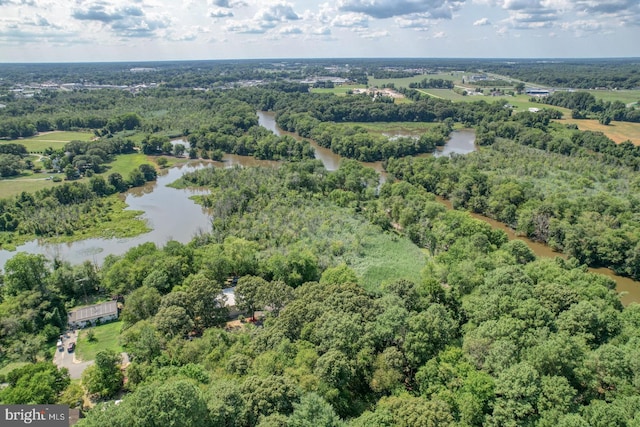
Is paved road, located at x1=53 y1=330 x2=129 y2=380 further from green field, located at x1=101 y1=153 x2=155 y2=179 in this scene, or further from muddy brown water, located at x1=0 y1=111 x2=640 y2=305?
green field, located at x1=101 y1=153 x2=155 y2=179

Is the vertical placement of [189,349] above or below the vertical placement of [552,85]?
below

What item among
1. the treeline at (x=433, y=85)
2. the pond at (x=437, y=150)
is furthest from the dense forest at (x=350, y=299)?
the treeline at (x=433, y=85)

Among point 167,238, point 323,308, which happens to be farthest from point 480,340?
point 167,238

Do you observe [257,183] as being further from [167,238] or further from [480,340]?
[480,340]

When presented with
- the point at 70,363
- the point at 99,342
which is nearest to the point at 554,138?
the point at 99,342

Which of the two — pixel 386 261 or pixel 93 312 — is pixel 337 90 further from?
pixel 93 312

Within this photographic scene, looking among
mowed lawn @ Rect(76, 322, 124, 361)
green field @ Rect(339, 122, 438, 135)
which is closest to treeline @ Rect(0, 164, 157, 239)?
mowed lawn @ Rect(76, 322, 124, 361)

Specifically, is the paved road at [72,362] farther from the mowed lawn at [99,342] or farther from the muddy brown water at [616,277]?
the muddy brown water at [616,277]
